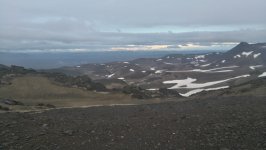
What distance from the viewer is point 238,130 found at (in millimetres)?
20203

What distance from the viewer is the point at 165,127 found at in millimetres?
22000

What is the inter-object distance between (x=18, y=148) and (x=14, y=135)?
261 centimetres

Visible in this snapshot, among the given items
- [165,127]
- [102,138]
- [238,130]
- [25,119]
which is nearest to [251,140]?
[238,130]

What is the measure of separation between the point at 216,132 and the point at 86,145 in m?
6.99

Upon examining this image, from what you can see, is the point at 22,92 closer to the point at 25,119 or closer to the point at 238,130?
the point at 25,119

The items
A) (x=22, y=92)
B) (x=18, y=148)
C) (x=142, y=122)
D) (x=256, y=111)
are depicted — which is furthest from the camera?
(x=22, y=92)

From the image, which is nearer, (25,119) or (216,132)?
(216,132)

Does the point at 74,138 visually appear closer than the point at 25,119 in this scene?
Yes

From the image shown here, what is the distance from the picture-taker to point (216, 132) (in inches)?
786

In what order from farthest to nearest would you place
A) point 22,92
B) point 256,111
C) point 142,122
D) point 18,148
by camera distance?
point 22,92 < point 256,111 < point 142,122 < point 18,148

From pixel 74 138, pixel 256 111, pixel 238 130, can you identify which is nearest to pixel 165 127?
pixel 238 130

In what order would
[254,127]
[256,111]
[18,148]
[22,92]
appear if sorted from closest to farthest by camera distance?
[18,148] < [254,127] < [256,111] < [22,92]

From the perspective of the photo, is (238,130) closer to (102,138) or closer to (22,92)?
(102,138)

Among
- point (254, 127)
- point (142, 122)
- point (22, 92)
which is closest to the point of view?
point (254, 127)
